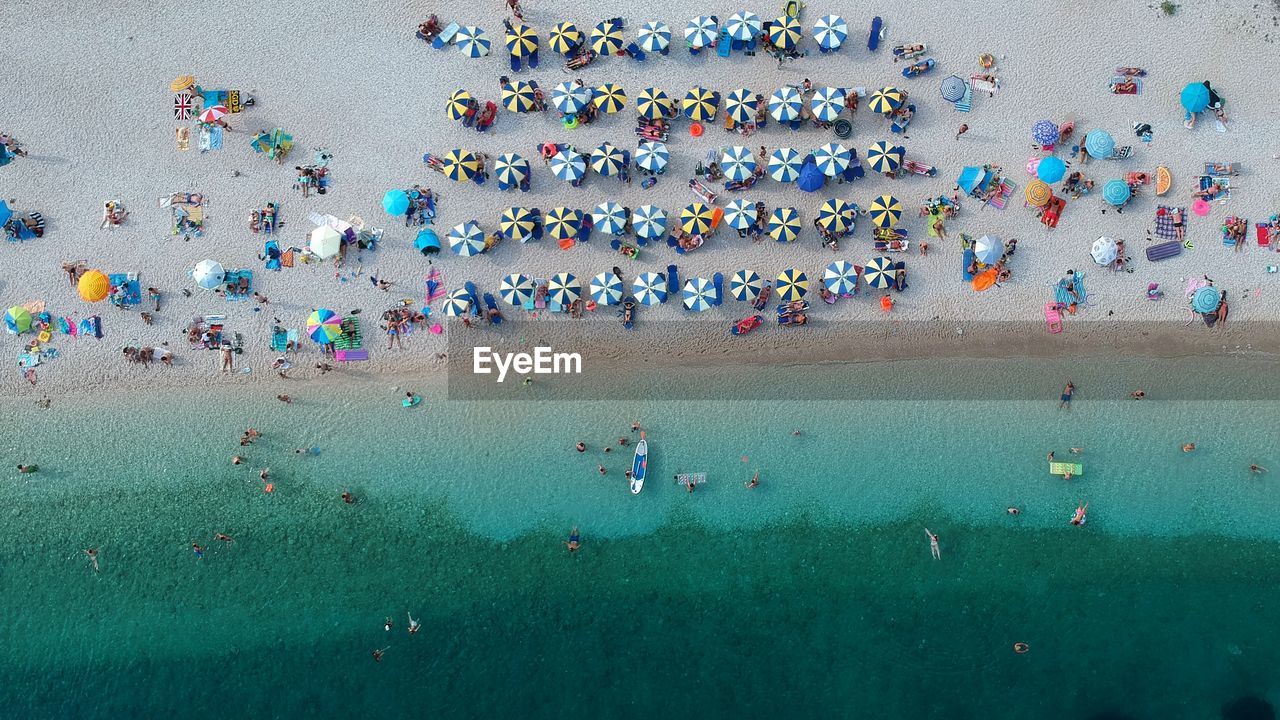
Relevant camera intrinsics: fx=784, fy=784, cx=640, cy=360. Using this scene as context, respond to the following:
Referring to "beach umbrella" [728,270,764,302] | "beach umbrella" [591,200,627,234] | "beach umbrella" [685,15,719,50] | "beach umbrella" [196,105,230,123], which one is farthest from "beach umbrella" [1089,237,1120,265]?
"beach umbrella" [196,105,230,123]

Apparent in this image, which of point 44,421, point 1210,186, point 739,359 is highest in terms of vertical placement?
point 1210,186

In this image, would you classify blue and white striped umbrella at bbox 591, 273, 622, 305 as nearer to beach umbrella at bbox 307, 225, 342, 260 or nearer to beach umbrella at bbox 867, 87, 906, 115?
beach umbrella at bbox 307, 225, 342, 260

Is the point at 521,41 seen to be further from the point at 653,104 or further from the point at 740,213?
the point at 740,213

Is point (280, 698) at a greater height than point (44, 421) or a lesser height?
lesser

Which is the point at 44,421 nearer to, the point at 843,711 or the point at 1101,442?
the point at 843,711

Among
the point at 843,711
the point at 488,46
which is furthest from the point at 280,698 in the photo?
the point at 488,46

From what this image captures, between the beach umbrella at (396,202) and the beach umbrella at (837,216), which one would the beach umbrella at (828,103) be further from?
the beach umbrella at (396,202)

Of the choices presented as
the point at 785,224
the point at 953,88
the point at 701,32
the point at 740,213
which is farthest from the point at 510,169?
the point at 953,88
